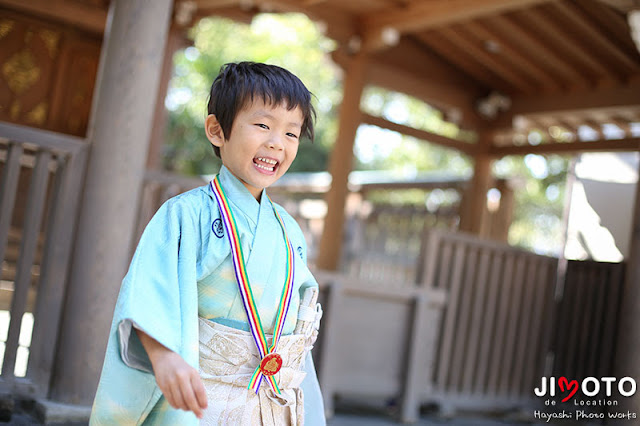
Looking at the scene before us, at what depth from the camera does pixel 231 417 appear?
59.7 inches

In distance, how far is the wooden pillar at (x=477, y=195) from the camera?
7.66 metres

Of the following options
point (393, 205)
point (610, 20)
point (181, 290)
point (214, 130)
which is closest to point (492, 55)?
point (610, 20)

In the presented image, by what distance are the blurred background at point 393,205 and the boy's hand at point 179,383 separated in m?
0.82

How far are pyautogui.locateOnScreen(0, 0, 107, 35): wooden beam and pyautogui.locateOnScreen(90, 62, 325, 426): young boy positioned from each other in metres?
5.31

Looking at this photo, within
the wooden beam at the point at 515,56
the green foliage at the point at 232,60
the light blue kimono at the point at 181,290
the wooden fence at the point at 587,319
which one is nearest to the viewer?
the light blue kimono at the point at 181,290

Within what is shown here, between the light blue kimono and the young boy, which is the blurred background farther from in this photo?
the light blue kimono

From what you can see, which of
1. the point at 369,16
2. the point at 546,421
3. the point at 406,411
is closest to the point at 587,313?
the point at 546,421

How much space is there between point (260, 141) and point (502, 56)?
20.2ft

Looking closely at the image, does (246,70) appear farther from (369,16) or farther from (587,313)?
(369,16)

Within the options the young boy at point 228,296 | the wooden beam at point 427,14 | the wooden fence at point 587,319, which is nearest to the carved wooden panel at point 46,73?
the wooden beam at point 427,14

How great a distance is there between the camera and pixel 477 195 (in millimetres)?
7727

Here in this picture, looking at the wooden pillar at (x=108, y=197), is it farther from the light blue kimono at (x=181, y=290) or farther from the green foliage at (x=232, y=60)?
the green foliage at (x=232, y=60)

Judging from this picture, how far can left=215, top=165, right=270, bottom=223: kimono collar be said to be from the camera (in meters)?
1.65

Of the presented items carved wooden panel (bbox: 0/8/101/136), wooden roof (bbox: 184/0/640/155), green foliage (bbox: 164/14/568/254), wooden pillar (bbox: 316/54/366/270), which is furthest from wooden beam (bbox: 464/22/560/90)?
green foliage (bbox: 164/14/568/254)
